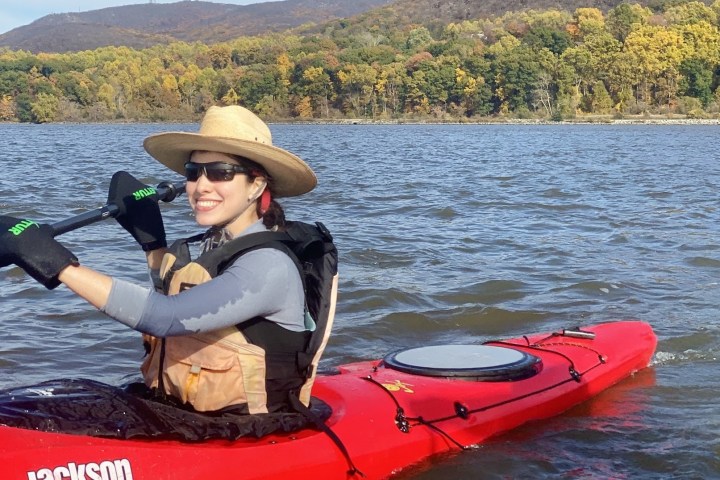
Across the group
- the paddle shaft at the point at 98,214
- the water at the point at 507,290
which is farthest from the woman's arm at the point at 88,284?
the water at the point at 507,290

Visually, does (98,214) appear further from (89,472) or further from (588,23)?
(588,23)

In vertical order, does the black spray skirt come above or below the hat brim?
below

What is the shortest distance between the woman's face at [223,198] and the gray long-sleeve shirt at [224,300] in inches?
2.5

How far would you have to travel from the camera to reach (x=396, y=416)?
3.83m

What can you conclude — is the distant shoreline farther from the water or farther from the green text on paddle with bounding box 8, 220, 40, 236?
the green text on paddle with bounding box 8, 220, 40, 236

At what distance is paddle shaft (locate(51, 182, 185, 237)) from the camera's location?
3205mm

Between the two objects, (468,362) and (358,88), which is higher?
(358,88)

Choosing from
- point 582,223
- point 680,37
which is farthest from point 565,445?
point 680,37

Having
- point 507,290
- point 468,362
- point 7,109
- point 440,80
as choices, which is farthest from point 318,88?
point 468,362

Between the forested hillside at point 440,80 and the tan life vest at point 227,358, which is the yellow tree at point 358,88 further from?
the tan life vest at point 227,358

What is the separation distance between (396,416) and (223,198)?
4.37ft

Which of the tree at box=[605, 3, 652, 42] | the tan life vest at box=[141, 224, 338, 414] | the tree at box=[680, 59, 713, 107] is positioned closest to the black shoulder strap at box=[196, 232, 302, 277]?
the tan life vest at box=[141, 224, 338, 414]

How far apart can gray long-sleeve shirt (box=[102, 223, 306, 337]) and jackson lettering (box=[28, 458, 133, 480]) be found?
0.47m

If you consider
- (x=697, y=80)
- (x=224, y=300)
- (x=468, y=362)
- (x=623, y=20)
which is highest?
(x=623, y=20)
